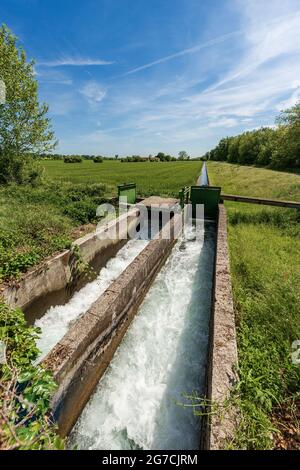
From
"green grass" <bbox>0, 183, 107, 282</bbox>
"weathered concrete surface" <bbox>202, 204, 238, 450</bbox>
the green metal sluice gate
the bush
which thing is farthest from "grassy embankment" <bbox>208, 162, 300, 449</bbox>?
the green metal sluice gate

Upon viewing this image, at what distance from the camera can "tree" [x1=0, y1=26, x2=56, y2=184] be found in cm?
1059

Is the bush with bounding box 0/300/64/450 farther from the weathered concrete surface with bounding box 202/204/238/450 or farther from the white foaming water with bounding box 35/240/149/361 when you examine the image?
the weathered concrete surface with bounding box 202/204/238/450

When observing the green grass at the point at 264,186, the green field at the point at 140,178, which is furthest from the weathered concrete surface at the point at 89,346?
the green grass at the point at 264,186

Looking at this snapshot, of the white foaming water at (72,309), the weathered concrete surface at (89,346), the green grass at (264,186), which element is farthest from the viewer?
the green grass at (264,186)

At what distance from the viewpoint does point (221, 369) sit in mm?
2438

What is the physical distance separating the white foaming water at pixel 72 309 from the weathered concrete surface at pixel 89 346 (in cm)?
106

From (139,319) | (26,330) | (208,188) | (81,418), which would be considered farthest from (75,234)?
(208,188)

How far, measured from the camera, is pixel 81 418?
9.22 ft

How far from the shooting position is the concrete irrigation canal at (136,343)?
257 cm

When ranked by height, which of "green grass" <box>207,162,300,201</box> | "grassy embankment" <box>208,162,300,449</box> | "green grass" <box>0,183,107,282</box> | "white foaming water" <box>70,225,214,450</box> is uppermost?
"green grass" <box>207,162,300,201</box>

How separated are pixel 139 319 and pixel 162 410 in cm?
178

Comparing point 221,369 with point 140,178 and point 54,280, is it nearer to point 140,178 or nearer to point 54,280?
point 54,280

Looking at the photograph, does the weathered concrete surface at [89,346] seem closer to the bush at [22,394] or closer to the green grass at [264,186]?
the bush at [22,394]

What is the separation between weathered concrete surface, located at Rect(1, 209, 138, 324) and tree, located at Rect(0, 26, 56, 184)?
8443 millimetres
